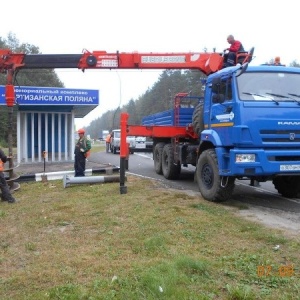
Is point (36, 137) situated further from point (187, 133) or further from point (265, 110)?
point (265, 110)

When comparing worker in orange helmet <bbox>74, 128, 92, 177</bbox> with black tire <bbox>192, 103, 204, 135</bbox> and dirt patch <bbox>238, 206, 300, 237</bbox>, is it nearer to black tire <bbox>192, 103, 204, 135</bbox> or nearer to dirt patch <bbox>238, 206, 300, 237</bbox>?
black tire <bbox>192, 103, 204, 135</bbox>

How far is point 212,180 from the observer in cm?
880

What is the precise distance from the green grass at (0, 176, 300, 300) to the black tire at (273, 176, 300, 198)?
2489 mm

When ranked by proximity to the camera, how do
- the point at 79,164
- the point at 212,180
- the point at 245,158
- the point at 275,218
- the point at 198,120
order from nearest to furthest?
the point at 275,218
the point at 245,158
the point at 212,180
the point at 198,120
the point at 79,164

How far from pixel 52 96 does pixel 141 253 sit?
1368 centimetres

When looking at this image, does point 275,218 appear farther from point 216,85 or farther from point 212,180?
point 216,85

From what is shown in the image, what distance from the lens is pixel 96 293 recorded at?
3.86 metres

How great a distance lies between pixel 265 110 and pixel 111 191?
13.9ft

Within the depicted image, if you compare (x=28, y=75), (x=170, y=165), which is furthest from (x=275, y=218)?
(x=28, y=75)

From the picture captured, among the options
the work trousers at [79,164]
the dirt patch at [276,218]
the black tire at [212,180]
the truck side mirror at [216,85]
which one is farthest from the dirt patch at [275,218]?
the work trousers at [79,164]

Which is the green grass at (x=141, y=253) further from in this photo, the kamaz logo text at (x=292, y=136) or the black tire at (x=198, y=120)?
the black tire at (x=198, y=120)

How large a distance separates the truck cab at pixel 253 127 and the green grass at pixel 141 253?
847 mm

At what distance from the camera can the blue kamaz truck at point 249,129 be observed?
775 centimetres

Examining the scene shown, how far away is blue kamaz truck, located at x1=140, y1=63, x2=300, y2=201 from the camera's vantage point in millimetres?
7750
